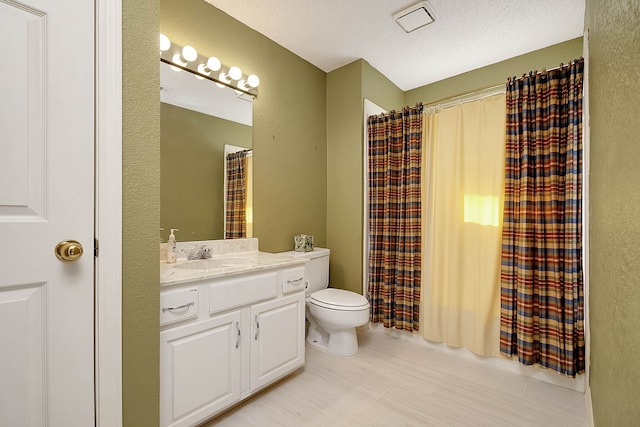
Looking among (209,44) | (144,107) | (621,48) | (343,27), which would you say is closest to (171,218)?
(144,107)

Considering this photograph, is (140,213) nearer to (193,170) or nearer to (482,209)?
(193,170)

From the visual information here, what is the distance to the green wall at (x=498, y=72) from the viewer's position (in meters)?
2.32

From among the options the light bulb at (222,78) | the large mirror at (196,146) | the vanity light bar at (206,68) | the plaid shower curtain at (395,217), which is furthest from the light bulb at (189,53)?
the plaid shower curtain at (395,217)

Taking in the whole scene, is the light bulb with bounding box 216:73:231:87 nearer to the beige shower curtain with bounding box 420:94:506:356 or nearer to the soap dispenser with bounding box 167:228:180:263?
the soap dispenser with bounding box 167:228:180:263

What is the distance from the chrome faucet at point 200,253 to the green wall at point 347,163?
131cm

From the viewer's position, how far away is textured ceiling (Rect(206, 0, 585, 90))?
6.42 ft

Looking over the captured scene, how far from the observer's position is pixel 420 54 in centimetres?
254

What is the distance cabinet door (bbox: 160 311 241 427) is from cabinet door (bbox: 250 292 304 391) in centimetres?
12

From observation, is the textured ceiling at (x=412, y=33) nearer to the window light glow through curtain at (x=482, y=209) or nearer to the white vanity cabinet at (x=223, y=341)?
the window light glow through curtain at (x=482, y=209)

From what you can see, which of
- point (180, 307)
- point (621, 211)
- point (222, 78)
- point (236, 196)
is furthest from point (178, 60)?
point (621, 211)

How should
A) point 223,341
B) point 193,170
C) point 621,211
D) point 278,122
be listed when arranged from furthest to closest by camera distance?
point 278,122 < point 193,170 < point 223,341 < point 621,211

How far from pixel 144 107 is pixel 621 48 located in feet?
5.11

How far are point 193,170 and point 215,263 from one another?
0.66 meters

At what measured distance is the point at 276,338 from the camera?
1.70 m
